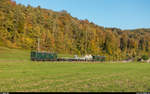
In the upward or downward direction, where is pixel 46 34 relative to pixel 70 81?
upward

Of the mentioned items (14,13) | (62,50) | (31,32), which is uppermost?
(14,13)

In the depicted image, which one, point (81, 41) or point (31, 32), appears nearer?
point (31, 32)

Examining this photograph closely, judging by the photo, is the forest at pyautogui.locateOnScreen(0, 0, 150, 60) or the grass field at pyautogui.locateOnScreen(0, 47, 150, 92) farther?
the forest at pyautogui.locateOnScreen(0, 0, 150, 60)

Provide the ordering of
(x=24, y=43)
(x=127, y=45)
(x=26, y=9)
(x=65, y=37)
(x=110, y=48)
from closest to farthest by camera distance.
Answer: (x=24, y=43)
(x=26, y=9)
(x=65, y=37)
(x=110, y=48)
(x=127, y=45)

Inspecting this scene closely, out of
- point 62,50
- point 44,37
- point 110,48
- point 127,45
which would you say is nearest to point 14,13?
point 44,37

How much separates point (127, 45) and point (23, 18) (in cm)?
11511

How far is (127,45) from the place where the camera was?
616 feet

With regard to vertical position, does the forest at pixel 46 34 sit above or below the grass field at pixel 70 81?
above

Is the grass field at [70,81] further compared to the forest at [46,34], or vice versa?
the forest at [46,34]

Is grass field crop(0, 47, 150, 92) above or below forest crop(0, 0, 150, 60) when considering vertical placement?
below

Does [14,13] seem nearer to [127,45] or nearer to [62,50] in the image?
[62,50]

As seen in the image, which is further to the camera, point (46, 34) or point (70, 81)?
point (46, 34)

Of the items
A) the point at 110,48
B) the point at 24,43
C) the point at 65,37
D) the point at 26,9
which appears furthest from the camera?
the point at 110,48

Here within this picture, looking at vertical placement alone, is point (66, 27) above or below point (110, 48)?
above
